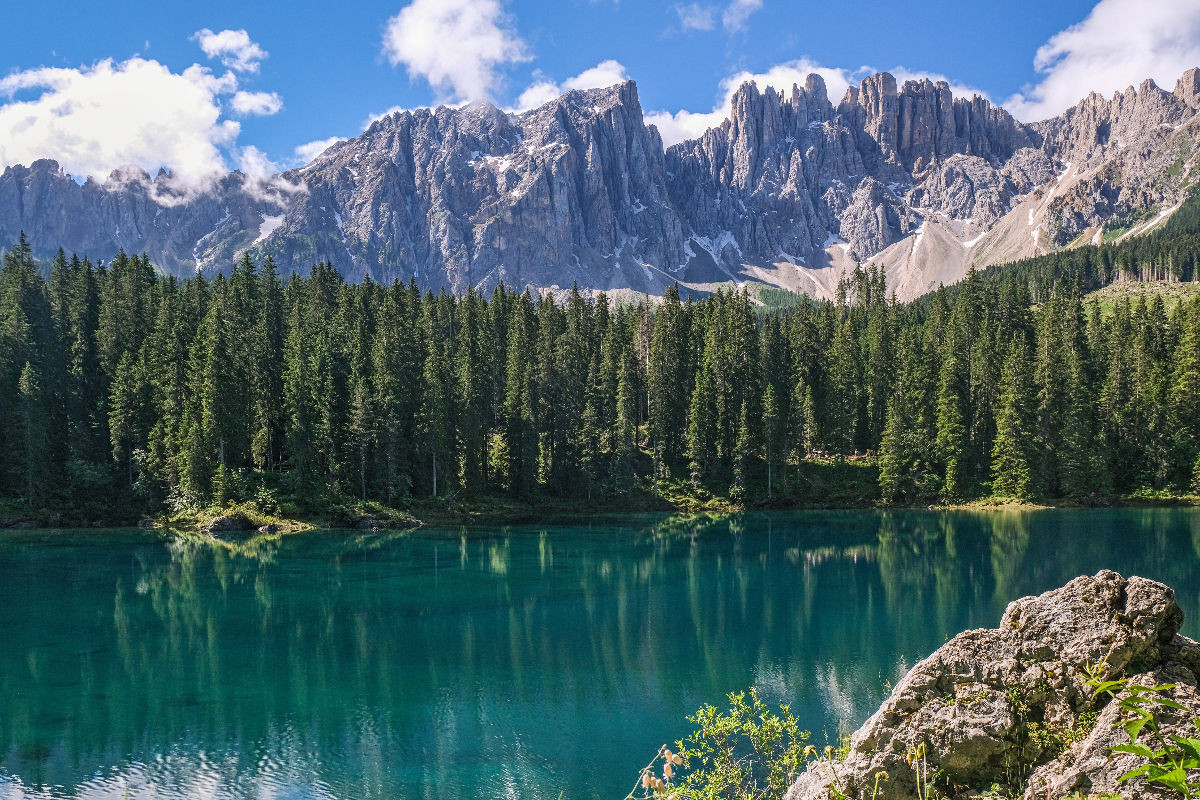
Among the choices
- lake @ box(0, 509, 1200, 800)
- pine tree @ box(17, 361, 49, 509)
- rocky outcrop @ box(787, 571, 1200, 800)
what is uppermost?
pine tree @ box(17, 361, 49, 509)

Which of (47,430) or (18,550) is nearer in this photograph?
(18,550)

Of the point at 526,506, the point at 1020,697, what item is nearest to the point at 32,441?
the point at 526,506

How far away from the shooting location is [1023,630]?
902cm

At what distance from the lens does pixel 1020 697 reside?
8.34 metres

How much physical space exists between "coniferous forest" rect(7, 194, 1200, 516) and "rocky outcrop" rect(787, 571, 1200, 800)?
72232 millimetres

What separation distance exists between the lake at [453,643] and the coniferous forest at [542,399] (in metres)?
13.7

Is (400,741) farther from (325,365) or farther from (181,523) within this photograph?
(325,365)

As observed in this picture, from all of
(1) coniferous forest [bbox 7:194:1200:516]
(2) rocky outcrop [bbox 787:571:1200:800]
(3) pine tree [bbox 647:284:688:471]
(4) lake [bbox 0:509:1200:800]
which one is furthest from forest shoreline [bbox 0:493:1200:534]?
(2) rocky outcrop [bbox 787:571:1200:800]

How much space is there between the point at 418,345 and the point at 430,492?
18.0 metres

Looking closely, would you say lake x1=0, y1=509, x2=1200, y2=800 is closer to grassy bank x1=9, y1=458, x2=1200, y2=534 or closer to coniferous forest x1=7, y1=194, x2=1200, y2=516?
grassy bank x1=9, y1=458, x2=1200, y2=534

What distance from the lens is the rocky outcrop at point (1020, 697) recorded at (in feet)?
25.5

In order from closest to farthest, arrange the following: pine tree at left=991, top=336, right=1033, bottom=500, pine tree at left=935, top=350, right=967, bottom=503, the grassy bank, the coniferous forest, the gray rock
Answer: the gray rock, the grassy bank, the coniferous forest, pine tree at left=991, top=336, right=1033, bottom=500, pine tree at left=935, top=350, right=967, bottom=503

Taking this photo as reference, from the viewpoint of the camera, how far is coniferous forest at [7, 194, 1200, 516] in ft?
250

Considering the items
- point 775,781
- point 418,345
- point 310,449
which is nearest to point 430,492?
point 310,449
